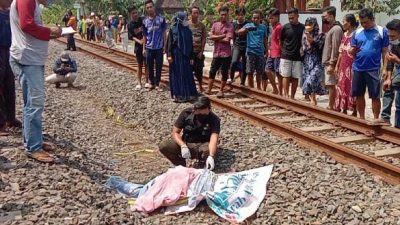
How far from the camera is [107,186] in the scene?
17.1ft

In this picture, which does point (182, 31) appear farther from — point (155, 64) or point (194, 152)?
point (194, 152)

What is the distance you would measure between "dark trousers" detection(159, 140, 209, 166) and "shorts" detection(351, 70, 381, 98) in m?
Answer: 2.79

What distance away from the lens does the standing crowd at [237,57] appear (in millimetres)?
5020

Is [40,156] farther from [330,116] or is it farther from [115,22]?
[115,22]

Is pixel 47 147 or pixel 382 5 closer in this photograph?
pixel 47 147

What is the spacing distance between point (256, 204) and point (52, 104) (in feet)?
19.3

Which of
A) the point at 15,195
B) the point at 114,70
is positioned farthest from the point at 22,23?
the point at 114,70

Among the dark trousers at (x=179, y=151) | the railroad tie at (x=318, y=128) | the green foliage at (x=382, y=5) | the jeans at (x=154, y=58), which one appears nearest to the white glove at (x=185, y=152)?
the dark trousers at (x=179, y=151)

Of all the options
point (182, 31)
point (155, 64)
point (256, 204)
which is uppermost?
point (182, 31)

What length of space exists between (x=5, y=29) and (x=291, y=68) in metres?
5.12

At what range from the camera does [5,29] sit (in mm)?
6145

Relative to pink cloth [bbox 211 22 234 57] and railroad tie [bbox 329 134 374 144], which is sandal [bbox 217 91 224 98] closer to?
pink cloth [bbox 211 22 234 57]

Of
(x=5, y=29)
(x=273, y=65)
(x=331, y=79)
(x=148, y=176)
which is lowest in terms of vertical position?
(x=148, y=176)

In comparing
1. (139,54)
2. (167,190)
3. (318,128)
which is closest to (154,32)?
(139,54)
